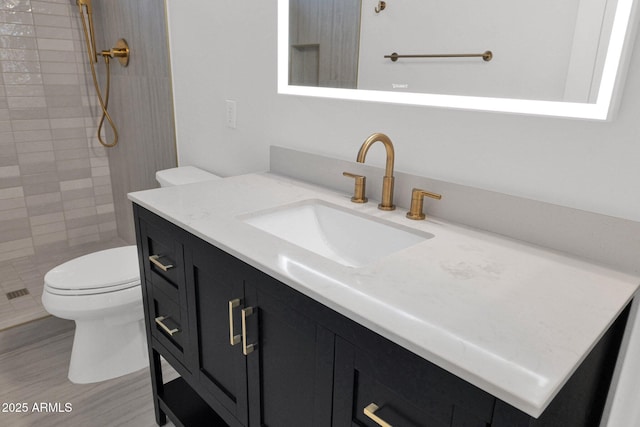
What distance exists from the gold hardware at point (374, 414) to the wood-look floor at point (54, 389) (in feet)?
4.04

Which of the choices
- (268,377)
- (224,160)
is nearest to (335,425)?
(268,377)

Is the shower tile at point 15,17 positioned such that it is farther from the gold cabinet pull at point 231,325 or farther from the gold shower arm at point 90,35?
the gold cabinet pull at point 231,325

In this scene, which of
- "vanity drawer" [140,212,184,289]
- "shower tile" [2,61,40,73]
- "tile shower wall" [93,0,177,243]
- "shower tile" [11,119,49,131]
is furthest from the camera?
"shower tile" [11,119,49,131]

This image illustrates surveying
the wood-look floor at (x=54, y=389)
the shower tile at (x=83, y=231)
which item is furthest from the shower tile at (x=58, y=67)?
the wood-look floor at (x=54, y=389)

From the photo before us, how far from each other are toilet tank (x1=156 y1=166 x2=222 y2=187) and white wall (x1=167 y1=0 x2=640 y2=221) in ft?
0.18

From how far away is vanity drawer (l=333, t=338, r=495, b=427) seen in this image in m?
0.59

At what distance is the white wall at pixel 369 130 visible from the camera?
34.5 inches

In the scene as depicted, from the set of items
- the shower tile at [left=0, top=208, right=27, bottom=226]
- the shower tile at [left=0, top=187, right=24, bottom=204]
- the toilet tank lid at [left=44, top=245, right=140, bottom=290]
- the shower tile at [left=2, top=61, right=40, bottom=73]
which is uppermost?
the shower tile at [left=2, top=61, right=40, bottom=73]

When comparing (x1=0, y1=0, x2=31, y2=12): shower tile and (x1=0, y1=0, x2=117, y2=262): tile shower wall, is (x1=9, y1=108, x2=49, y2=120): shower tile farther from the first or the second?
(x1=0, y1=0, x2=31, y2=12): shower tile

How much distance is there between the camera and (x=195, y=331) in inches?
48.0

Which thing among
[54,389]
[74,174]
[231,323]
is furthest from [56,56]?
[231,323]

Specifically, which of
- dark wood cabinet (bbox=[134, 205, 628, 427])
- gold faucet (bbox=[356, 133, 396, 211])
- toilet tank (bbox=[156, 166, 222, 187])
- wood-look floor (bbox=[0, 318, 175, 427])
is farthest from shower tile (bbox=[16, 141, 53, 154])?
gold faucet (bbox=[356, 133, 396, 211])

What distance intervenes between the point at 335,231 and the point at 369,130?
0.32 metres

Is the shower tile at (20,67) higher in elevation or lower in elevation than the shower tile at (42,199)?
higher
